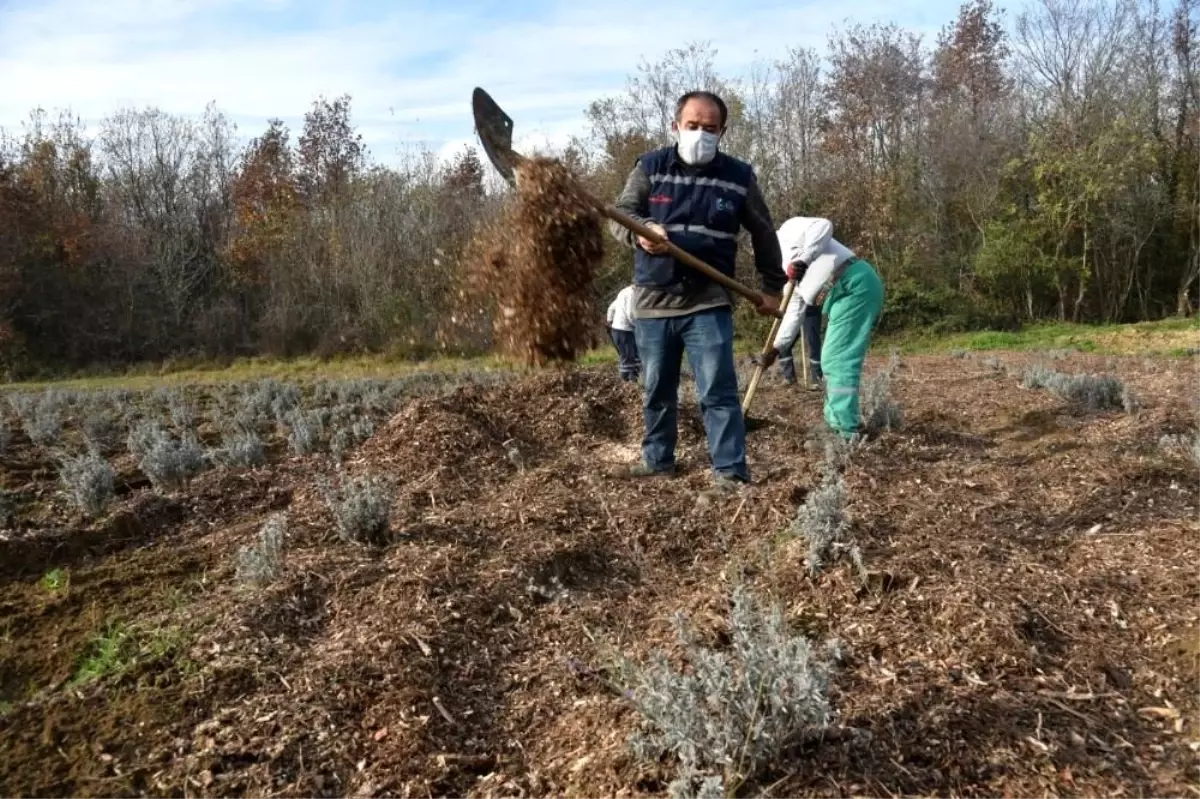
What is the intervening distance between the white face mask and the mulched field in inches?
63.7

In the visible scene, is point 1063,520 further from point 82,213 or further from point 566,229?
point 82,213

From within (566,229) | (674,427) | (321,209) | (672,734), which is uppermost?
(321,209)

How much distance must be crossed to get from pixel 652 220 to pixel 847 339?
171 centimetres

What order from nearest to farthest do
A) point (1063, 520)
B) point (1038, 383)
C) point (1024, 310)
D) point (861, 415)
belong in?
1. point (1063, 520)
2. point (861, 415)
3. point (1038, 383)
4. point (1024, 310)

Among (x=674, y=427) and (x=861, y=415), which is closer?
(x=674, y=427)

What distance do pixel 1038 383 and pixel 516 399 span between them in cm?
471

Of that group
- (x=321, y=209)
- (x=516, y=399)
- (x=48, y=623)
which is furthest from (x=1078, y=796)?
(x=321, y=209)

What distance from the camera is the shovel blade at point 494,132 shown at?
4.07 meters

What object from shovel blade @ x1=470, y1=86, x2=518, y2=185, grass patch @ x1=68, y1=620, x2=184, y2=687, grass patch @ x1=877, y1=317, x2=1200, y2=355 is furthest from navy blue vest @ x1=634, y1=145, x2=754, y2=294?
grass patch @ x1=877, y1=317, x2=1200, y2=355

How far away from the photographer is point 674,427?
4781 millimetres

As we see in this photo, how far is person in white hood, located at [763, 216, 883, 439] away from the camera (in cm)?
523

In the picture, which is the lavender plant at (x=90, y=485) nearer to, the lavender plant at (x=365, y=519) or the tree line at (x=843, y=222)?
the lavender plant at (x=365, y=519)

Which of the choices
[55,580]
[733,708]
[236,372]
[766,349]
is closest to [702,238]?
[766,349]

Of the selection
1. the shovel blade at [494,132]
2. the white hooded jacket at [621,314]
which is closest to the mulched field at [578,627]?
the shovel blade at [494,132]
